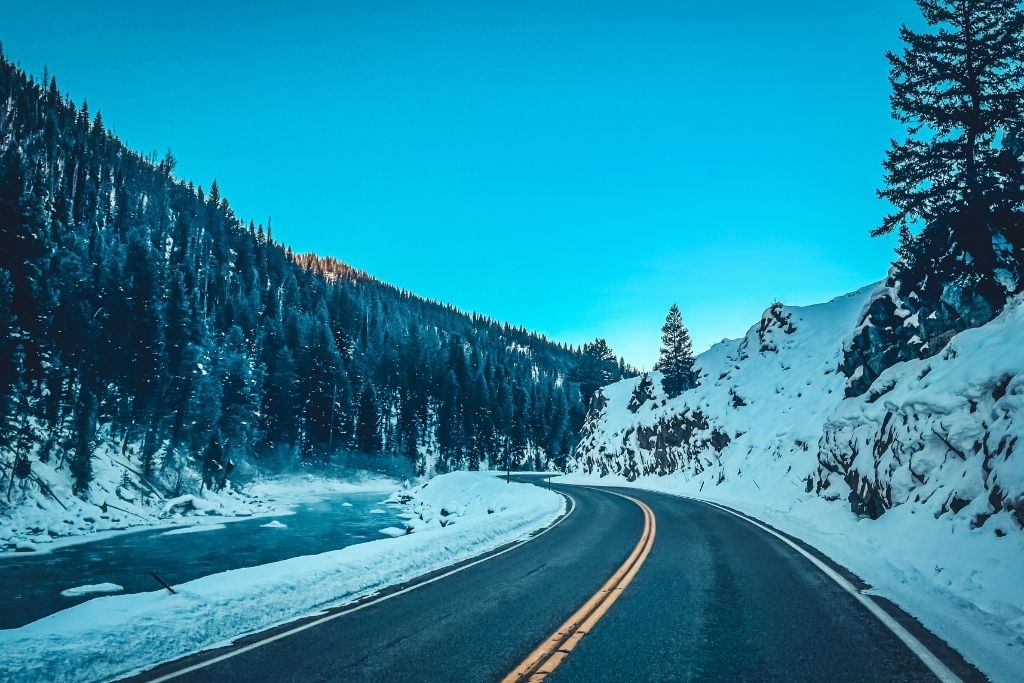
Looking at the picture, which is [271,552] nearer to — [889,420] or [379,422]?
[889,420]

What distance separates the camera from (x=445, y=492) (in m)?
41.2

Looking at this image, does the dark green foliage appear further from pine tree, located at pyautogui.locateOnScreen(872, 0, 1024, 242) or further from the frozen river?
pine tree, located at pyautogui.locateOnScreen(872, 0, 1024, 242)

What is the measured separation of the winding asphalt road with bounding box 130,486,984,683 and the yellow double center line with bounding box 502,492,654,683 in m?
0.10

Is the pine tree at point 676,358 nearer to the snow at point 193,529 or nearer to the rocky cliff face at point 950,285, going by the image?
the rocky cliff face at point 950,285

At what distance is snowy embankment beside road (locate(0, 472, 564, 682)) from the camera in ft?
17.0

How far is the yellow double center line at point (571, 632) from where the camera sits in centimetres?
477

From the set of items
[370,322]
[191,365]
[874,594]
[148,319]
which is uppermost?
[370,322]

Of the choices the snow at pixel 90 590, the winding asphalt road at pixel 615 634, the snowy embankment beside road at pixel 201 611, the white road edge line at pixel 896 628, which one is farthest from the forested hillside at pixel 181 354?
the white road edge line at pixel 896 628

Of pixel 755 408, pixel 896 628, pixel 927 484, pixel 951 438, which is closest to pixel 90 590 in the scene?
pixel 896 628

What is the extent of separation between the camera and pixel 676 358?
5875 centimetres

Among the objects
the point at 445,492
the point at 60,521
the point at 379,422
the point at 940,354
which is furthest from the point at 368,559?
the point at 379,422

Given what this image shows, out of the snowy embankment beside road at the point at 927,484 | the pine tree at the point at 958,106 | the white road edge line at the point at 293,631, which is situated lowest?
the white road edge line at the point at 293,631

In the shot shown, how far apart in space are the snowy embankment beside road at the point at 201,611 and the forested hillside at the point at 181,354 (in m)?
21.2

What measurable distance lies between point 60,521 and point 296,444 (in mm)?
38263
